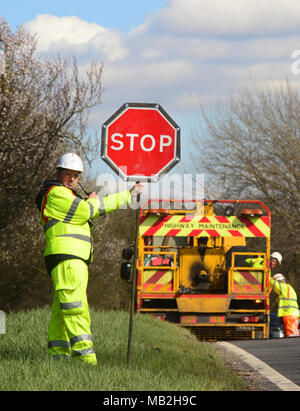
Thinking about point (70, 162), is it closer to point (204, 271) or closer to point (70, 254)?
point (70, 254)

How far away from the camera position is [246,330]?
48.2 ft

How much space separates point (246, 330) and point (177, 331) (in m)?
2.42

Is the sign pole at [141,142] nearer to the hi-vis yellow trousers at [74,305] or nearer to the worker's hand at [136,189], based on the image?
the worker's hand at [136,189]

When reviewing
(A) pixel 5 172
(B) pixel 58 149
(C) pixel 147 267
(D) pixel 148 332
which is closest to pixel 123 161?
(D) pixel 148 332

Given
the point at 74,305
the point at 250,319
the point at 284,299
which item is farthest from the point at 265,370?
the point at 284,299

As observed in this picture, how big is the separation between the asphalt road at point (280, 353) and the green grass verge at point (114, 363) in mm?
669

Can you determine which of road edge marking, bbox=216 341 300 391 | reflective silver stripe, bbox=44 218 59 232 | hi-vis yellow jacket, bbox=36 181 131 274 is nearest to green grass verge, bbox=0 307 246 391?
road edge marking, bbox=216 341 300 391

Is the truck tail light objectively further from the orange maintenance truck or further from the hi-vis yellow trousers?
the hi-vis yellow trousers

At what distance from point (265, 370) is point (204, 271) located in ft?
20.5

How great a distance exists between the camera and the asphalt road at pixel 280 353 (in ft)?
30.1

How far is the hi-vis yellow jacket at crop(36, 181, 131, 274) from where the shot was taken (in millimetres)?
7719
